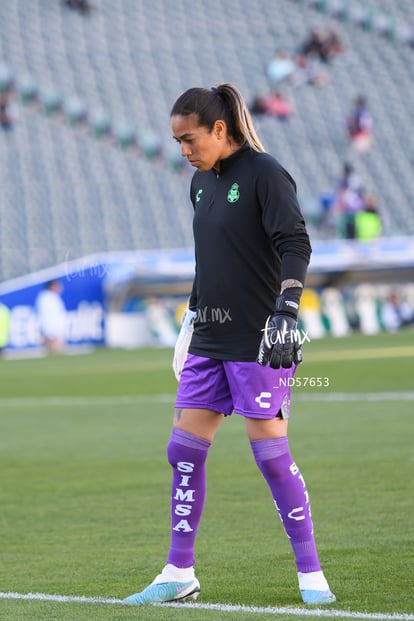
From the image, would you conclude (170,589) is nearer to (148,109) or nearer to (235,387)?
(235,387)

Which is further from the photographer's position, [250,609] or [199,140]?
[199,140]

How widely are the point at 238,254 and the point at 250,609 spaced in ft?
4.62

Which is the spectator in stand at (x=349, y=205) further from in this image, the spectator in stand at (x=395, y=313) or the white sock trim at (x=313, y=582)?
the white sock trim at (x=313, y=582)

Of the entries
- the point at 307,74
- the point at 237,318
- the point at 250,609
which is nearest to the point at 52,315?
the point at 307,74

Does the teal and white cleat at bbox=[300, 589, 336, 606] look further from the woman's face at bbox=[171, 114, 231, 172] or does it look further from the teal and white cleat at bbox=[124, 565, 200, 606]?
the woman's face at bbox=[171, 114, 231, 172]

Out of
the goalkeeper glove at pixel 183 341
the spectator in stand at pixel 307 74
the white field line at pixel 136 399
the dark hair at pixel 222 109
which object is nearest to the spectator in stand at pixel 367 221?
the spectator in stand at pixel 307 74

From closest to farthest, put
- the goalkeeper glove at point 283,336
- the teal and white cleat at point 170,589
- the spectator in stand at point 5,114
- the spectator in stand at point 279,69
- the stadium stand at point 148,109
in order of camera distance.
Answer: the goalkeeper glove at point 283,336
the teal and white cleat at point 170,589
the stadium stand at point 148,109
the spectator in stand at point 5,114
the spectator in stand at point 279,69

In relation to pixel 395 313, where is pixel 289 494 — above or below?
below

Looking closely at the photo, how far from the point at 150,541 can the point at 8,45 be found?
1467 inches

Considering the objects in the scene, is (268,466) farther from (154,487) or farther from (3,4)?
(3,4)

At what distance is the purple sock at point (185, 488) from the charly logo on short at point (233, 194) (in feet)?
3.21

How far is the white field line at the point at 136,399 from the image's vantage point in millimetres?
15602

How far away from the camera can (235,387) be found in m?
5.21

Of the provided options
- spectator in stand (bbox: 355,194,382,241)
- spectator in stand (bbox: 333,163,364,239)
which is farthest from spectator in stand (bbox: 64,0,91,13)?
spectator in stand (bbox: 355,194,382,241)
